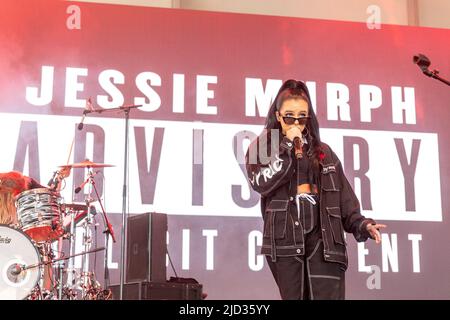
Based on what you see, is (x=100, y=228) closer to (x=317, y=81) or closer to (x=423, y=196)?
(x=317, y=81)

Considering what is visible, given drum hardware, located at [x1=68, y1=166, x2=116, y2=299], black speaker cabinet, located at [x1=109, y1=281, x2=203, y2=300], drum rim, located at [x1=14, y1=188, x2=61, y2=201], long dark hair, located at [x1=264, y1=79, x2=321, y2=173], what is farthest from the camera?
drum hardware, located at [x1=68, y1=166, x2=116, y2=299]

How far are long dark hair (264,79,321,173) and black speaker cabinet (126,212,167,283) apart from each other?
30.9 inches

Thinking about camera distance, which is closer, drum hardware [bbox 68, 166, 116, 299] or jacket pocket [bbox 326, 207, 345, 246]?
jacket pocket [bbox 326, 207, 345, 246]

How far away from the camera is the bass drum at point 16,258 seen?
3.95 meters

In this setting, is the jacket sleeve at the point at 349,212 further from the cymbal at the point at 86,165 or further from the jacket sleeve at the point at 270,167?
the cymbal at the point at 86,165

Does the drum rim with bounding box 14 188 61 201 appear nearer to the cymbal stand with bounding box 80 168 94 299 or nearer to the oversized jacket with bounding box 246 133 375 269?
the cymbal stand with bounding box 80 168 94 299

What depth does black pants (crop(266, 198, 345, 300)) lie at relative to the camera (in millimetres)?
2725

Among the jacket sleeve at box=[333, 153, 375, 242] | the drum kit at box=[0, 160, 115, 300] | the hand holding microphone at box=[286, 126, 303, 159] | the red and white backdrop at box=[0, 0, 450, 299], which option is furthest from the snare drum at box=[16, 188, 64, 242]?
the jacket sleeve at box=[333, 153, 375, 242]

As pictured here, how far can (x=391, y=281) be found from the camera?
16.4ft

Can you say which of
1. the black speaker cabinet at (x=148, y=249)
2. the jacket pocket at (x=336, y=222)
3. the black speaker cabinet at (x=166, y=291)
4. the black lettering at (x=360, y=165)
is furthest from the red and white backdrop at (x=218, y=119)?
the jacket pocket at (x=336, y=222)

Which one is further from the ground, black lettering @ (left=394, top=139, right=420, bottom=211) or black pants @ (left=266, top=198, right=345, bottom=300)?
black lettering @ (left=394, top=139, right=420, bottom=211)

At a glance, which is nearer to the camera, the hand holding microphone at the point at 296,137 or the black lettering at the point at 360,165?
the hand holding microphone at the point at 296,137

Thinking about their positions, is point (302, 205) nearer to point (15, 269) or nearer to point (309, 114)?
point (309, 114)
